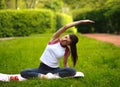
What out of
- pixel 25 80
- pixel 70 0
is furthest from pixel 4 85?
pixel 70 0

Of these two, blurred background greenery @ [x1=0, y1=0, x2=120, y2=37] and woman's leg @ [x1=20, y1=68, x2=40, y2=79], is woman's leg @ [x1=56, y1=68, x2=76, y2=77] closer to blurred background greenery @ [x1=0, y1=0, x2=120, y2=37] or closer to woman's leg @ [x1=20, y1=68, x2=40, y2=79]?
woman's leg @ [x1=20, y1=68, x2=40, y2=79]

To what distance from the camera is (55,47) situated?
9.01 meters

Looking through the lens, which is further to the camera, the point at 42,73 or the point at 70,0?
the point at 70,0

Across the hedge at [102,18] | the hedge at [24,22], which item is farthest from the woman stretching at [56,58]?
the hedge at [102,18]

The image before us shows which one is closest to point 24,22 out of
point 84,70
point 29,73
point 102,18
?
point 102,18

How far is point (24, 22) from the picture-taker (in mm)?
30578

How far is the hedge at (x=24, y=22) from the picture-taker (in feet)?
96.7

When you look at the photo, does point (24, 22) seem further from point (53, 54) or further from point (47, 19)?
point (53, 54)

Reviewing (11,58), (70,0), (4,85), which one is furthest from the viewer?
(70,0)

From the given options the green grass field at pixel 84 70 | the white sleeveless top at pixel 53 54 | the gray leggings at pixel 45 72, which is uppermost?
the white sleeveless top at pixel 53 54

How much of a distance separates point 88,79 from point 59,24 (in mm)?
26100

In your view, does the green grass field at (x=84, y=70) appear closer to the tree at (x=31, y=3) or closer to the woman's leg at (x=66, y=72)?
the woman's leg at (x=66, y=72)

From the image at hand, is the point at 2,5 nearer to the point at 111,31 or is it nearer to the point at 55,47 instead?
the point at 111,31

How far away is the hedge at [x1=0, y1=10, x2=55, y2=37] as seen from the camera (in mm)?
29484
